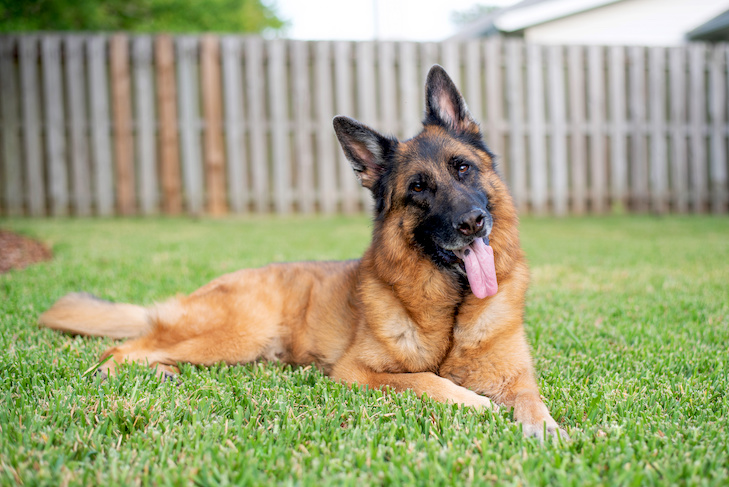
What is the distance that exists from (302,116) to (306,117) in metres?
Answer: 0.08

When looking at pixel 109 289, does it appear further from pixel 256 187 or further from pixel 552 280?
pixel 256 187

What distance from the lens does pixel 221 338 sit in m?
3.09

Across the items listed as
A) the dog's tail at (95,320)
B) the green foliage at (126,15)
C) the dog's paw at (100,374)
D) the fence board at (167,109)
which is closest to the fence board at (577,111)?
the fence board at (167,109)

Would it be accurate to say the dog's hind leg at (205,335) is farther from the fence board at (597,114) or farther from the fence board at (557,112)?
the fence board at (597,114)

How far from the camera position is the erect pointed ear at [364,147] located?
10.2ft

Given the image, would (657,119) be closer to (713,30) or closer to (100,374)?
(713,30)

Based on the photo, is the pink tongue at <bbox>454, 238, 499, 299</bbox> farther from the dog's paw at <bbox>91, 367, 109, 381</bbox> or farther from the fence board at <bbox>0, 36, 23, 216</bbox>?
the fence board at <bbox>0, 36, 23, 216</bbox>

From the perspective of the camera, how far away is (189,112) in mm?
10000

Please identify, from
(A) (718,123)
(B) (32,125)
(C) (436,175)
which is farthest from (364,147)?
(A) (718,123)

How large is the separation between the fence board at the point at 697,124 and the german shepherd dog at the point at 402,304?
9884 millimetres

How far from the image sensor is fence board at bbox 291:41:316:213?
10211mm

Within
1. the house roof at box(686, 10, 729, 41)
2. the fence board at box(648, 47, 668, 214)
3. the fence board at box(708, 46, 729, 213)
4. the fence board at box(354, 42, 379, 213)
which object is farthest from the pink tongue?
the house roof at box(686, 10, 729, 41)

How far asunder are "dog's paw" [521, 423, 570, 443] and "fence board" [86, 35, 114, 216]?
379 inches

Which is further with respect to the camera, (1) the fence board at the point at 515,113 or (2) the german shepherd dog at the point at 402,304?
(1) the fence board at the point at 515,113
